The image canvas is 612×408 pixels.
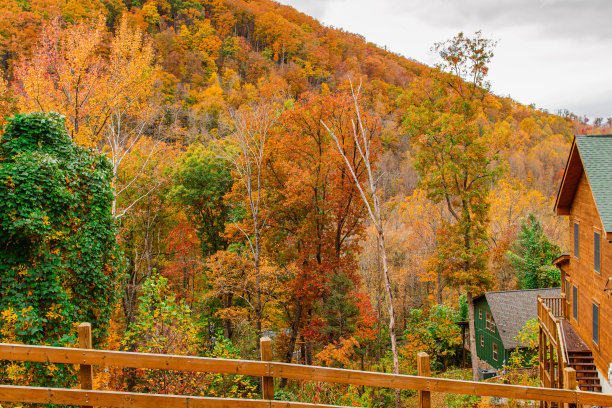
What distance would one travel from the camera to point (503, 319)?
82.4 ft

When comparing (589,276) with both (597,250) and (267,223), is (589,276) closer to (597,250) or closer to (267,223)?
(597,250)

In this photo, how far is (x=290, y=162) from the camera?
22.1 m

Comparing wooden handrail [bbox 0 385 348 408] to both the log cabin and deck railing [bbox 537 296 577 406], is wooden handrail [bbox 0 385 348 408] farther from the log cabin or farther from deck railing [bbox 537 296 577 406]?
deck railing [bbox 537 296 577 406]

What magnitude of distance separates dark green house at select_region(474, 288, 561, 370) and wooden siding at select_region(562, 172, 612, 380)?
32.4ft

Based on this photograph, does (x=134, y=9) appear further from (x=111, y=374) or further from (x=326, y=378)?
(x=326, y=378)

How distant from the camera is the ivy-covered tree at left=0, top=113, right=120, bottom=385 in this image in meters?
7.98

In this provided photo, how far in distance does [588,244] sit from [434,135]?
851cm

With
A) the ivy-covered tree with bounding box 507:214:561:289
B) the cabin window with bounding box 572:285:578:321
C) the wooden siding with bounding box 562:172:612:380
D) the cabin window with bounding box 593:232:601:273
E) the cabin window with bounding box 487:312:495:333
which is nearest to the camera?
the wooden siding with bounding box 562:172:612:380

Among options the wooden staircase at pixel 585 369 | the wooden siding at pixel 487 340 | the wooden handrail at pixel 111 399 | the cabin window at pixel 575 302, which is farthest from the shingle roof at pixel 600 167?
the wooden siding at pixel 487 340

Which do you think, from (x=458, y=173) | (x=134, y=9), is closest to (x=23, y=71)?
(x=458, y=173)

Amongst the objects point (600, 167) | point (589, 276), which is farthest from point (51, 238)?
point (589, 276)

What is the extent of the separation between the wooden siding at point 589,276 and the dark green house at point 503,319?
987cm

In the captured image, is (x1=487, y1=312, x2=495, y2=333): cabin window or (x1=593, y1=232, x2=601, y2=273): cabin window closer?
(x1=593, y1=232, x2=601, y2=273): cabin window

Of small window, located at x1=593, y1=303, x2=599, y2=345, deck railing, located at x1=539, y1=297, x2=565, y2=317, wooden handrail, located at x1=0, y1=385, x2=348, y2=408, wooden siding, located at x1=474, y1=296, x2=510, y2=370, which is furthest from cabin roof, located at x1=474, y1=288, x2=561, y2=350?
wooden handrail, located at x1=0, y1=385, x2=348, y2=408
